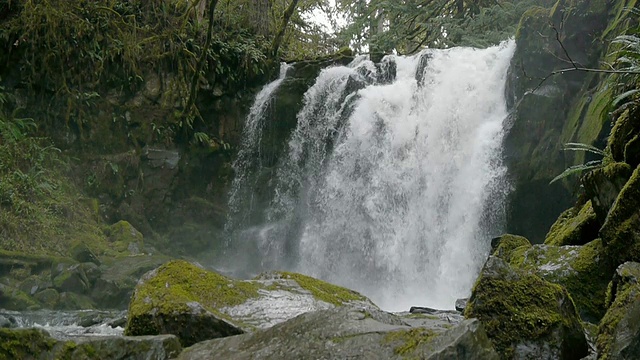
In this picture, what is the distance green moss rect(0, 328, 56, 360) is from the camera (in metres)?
3.28

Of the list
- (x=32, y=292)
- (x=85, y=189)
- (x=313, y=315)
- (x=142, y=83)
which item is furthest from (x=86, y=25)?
(x=313, y=315)

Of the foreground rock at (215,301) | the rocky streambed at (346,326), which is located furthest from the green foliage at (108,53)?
the rocky streambed at (346,326)

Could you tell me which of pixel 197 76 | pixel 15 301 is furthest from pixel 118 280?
pixel 197 76

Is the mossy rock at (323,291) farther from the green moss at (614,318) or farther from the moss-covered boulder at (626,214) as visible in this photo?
the green moss at (614,318)

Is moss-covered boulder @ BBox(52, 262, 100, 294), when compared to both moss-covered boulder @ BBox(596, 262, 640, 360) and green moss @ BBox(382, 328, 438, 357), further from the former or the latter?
moss-covered boulder @ BBox(596, 262, 640, 360)

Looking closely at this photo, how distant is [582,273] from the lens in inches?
195

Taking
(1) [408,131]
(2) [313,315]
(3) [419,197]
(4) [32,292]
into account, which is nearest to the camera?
(2) [313,315]

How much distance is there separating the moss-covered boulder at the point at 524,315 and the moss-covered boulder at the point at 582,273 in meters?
1.40

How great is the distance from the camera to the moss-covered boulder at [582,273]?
189 inches

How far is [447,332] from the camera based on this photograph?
2592mm

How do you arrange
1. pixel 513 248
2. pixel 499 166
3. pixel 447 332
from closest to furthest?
1. pixel 447 332
2. pixel 513 248
3. pixel 499 166

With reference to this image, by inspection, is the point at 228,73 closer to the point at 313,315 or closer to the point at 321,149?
the point at 321,149

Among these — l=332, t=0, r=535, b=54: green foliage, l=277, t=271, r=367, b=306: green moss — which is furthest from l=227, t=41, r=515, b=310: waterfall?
l=277, t=271, r=367, b=306: green moss

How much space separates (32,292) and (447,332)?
9019mm
